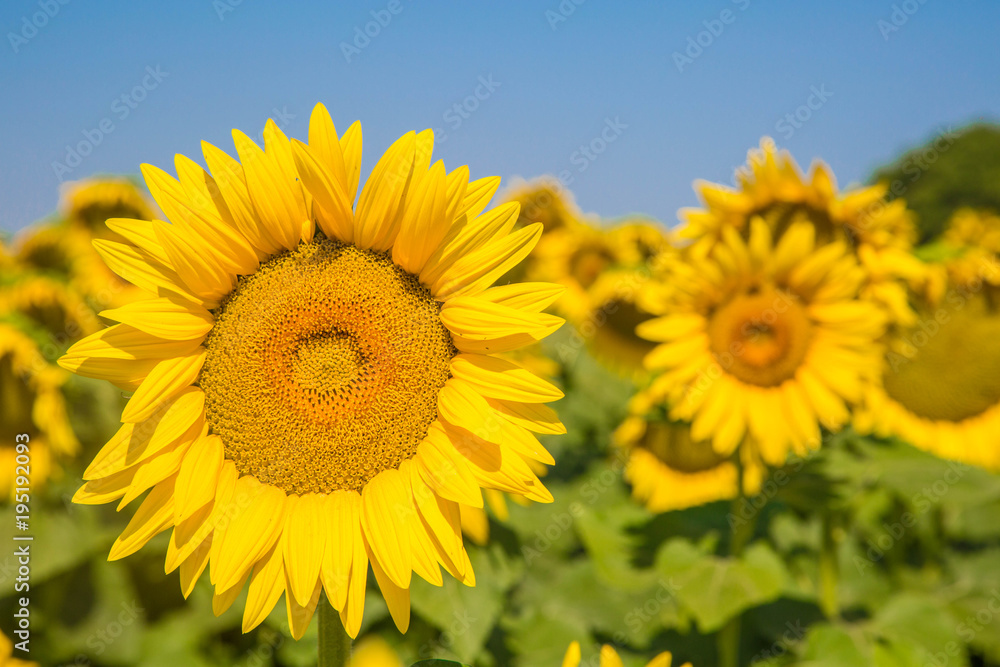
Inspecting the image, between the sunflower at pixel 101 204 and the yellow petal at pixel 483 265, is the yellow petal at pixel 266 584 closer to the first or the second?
the yellow petal at pixel 483 265

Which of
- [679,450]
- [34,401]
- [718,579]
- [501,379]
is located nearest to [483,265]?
[501,379]

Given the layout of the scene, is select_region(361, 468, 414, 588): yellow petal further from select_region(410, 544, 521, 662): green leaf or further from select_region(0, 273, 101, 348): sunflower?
select_region(0, 273, 101, 348): sunflower

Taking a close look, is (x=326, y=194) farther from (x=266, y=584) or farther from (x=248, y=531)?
(x=266, y=584)

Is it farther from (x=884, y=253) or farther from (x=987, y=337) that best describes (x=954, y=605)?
(x=884, y=253)

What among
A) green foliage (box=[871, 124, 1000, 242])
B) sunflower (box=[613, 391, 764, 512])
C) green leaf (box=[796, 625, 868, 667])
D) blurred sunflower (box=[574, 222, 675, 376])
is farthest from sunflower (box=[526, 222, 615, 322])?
green foliage (box=[871, 124, 1000, 242])

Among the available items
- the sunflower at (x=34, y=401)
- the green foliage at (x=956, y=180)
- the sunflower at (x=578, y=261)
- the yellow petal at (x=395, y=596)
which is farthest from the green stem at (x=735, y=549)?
the green foliage at (x=956, y=180)

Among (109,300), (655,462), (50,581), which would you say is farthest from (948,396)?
(50,581)
